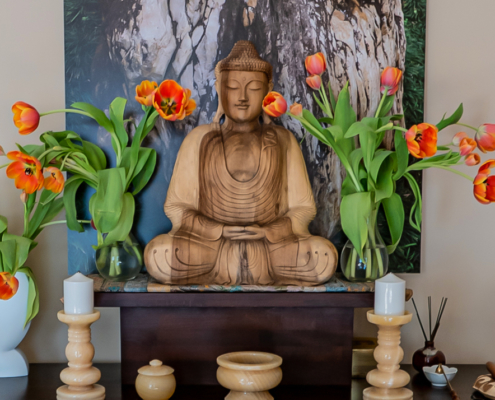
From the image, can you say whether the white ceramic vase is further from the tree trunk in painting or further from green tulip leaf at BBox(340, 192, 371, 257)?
green tulip leaf at BBox(340, 192, 371, 257)

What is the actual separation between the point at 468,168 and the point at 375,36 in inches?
16.7

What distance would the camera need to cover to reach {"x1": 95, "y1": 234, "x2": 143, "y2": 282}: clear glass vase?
117 centimetres

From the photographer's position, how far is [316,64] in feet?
3.98

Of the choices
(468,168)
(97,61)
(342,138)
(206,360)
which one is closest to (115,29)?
(97,61)

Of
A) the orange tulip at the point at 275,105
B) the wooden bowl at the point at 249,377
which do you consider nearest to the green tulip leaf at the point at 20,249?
the wooden bowl at the point at 249,377

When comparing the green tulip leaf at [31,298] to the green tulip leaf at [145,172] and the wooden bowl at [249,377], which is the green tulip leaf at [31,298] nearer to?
the green tulip leaf at [145,172]

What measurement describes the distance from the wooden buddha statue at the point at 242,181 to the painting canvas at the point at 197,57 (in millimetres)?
71

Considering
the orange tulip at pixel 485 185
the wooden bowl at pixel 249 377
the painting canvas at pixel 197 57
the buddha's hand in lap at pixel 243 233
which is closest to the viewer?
the wooden bowl at pixel 249 377

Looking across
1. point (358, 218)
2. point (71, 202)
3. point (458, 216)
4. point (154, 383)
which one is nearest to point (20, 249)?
point (71, 202)

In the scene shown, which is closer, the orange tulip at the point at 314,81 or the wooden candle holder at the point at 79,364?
the wooden candle holder at the point at 79,364

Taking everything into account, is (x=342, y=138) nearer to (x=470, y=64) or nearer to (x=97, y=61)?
(x=470, y=64)

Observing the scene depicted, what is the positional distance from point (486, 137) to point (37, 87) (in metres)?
1.08

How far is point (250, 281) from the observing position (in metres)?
1.13

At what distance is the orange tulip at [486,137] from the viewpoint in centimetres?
109
